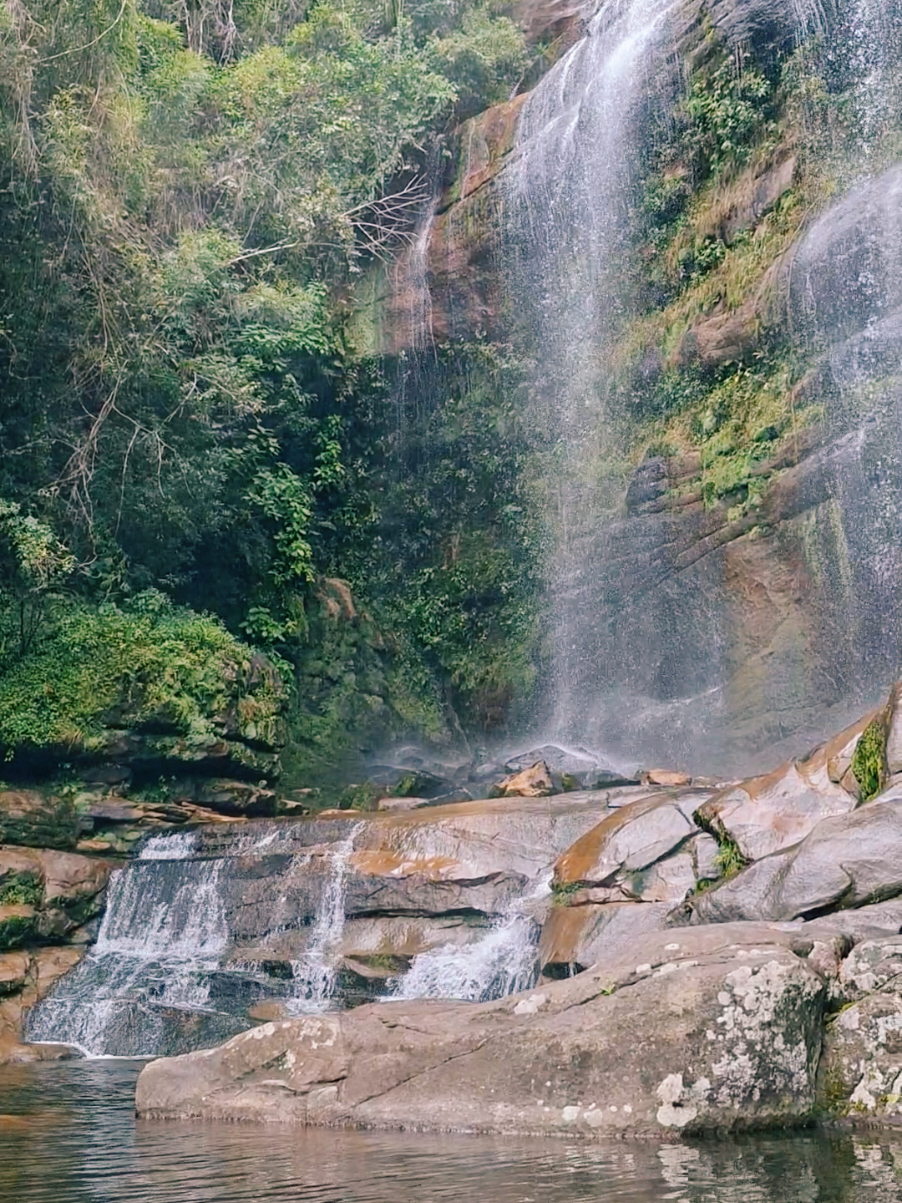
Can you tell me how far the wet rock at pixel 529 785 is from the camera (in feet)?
54.0

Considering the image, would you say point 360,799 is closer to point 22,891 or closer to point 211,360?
point 22,891

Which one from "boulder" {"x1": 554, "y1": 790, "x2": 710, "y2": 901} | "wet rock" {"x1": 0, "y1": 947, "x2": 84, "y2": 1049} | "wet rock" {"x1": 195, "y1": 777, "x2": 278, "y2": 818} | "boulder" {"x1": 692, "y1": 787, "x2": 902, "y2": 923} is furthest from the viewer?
→ "wet rock" {"x1": 195, "y1": 777, "x2": 278, "y2": 818}

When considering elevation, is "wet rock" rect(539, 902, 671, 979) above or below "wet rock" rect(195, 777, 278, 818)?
below

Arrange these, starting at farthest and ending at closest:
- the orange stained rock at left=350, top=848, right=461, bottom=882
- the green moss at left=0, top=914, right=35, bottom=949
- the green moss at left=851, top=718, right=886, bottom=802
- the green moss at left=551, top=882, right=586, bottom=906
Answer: the green moss at left=0, top=914, right=35, bottom=949 < the orange stained rock at left=350, top=848, right=461, bottom=882 < the green moss at left=551, top=882, right=586, bottom=906 < the green moss at left=851, top=718, right=886, bottom=802

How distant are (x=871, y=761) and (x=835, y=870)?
2.16 m

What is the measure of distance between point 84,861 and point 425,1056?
935cm

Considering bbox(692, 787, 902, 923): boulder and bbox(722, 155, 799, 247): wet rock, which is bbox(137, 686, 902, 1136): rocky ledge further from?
bbox(722, 155, 799, 247): wet rock

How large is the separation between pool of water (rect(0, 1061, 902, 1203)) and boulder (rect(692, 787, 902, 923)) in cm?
239

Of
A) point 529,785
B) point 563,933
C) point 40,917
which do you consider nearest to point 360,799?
point 529,785

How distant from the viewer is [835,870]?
341 inches

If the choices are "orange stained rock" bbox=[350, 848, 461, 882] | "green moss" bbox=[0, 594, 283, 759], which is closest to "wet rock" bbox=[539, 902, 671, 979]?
"orange stained rock" bbox=[350, 848, 461, 882]

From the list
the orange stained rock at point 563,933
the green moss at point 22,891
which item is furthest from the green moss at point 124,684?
the orange stained rock at point 563,933

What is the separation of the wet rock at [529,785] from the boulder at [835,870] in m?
A: 7.09

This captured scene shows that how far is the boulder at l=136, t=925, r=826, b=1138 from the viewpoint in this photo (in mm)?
6570
